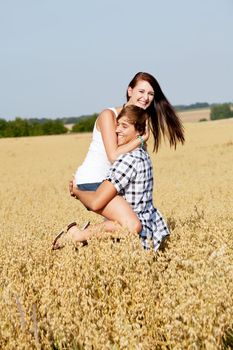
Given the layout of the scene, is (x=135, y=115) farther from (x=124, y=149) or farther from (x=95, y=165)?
(x=95, y=165)

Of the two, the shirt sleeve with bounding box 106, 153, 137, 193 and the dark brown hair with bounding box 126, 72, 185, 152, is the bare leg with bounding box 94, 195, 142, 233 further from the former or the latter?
the dark brown hair with bounding box 126, 72, 185, 152

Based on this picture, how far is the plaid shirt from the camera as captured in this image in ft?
16.6

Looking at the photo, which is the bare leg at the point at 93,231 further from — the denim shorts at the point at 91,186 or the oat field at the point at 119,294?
the denim shorts at the point at 91,186

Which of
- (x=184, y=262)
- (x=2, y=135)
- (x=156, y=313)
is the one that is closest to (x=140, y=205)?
(x=184, y=262)

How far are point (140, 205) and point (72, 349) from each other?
222cm

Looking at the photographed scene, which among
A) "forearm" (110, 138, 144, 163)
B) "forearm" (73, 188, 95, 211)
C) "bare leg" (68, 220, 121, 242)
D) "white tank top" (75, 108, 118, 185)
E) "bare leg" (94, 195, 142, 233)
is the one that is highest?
"forearm" (110, 138, 144, 163)

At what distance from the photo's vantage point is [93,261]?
13.8ft

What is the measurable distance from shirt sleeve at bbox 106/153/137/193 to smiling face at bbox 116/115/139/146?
0.90 feet

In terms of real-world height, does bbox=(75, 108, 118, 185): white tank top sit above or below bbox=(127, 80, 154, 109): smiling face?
below

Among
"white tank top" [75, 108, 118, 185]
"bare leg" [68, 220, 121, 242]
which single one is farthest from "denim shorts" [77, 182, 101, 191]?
"bare leg" [68, 220, 121, 242]

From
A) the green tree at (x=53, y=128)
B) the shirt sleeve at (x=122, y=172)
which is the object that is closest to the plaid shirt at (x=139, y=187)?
the shirt sleeve at (x=122, y=172)

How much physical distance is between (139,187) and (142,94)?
80cm

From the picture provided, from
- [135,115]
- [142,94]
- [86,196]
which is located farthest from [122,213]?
[142,94]

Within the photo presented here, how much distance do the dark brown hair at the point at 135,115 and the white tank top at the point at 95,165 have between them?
182 mm
